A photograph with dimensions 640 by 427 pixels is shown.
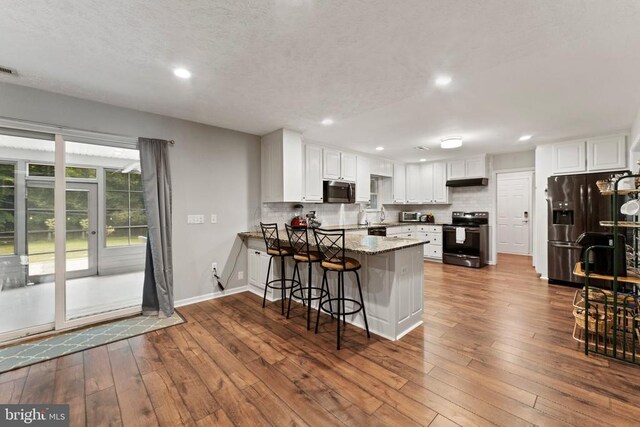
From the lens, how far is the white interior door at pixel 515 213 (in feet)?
23.3

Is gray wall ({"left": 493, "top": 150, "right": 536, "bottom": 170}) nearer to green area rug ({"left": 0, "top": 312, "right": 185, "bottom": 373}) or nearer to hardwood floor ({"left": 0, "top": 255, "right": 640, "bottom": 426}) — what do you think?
hardwood floor ({"left": 0, "top": 255, "right": 640, "bottom": 426})

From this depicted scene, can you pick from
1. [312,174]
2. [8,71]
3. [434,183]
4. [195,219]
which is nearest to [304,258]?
[195,219]

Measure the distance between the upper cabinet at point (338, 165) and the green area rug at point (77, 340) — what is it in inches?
131

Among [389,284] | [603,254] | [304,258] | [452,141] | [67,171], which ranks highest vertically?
[452,141]

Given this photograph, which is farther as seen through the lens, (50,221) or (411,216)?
(411,216)

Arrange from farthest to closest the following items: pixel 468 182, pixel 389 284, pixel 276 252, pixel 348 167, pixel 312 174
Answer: pixel 468 182 < pixel 348 167 < pixel 312 174 < pixel 276 252 < pixel 389 284

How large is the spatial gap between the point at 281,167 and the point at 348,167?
186cm

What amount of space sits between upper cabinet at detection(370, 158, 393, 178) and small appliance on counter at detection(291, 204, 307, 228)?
215 cm

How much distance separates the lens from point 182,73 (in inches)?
92.9

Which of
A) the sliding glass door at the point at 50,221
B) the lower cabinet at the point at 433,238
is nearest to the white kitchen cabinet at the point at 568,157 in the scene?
the lower cabinet at the point at 433,238

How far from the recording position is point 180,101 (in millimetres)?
2973

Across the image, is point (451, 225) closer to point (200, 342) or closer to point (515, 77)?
point (515, 77)

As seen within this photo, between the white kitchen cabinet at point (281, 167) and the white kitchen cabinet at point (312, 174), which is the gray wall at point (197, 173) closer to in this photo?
the white kitchen cabinet at point (281, 167)

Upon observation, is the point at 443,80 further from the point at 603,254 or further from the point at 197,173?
the point at 197,173
